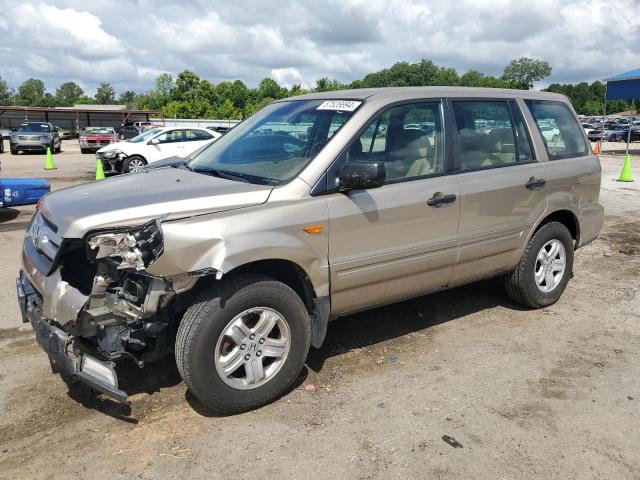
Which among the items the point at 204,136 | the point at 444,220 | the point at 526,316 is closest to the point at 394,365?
the point at 444,220

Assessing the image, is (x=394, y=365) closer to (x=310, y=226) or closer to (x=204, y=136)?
(x=310, y=226)

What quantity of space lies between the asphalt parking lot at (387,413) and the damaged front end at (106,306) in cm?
42

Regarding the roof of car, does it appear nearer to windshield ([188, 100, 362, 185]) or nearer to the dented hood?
windshield ([188, 100, 362, 185])

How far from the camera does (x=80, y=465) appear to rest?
2896 millimetres

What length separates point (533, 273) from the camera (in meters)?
4.98


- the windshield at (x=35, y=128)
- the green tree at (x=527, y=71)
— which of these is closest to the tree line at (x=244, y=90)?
the green tree at (x=527, y=71)

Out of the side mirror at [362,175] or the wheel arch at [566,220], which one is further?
the wheel arch at [566,220]

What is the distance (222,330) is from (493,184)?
248 centimetres

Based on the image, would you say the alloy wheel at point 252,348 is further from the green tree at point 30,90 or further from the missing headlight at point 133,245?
the green tree at point 30,90

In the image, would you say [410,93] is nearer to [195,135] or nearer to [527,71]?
[195,135]

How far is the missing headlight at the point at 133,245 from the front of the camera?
117 inches

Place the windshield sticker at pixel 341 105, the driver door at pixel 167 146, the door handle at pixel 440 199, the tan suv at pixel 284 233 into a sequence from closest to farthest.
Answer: the tan suv at pixel 284 233
the windshield sticker at pixel 341 105
the door handle at pixel 440 199
the driver door at pixel 167 146

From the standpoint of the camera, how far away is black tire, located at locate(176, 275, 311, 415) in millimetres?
3092

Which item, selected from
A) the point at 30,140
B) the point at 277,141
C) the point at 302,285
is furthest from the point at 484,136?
→ the point at 30,140
